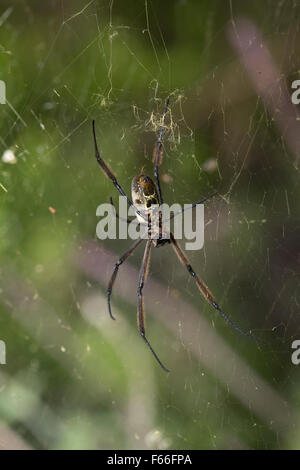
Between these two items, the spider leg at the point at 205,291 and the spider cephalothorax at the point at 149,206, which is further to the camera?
the spider leg at the point at 205,291

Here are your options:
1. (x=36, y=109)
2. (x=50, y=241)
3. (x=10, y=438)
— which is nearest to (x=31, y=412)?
(x=10, y=438)

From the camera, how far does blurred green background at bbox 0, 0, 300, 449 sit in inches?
82.4

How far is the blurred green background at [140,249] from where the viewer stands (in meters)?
2.09

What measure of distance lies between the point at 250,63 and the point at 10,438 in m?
2.92

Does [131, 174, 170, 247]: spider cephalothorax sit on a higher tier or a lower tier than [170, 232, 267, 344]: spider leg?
higher

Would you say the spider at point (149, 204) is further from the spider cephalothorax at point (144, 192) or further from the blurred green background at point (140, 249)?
the blurred green background at point (140, 249)

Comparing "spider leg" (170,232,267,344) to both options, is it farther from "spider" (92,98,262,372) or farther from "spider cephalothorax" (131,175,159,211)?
"spider cephalothorax" (131,175,159,211)

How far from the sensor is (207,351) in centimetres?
261

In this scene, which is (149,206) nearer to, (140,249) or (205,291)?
(205,291)

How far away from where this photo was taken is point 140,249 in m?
2.88

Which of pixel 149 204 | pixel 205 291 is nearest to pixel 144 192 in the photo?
pixel 149 204

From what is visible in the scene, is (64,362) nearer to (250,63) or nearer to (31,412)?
(31,412)

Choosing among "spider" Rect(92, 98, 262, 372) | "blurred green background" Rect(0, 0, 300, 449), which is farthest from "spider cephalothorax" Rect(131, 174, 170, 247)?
"blurred green background" Rect(0, 0, 300, 449)

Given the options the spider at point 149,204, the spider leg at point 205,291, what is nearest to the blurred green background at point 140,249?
the spider leg at point 205,291
